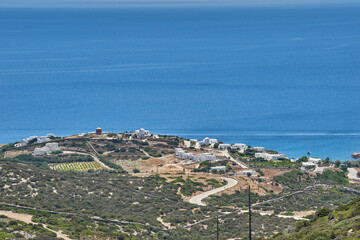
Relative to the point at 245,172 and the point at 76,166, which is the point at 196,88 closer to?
the point at 76,166

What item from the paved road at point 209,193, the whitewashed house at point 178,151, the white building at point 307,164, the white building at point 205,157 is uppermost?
the whitewashed house at point 178,151

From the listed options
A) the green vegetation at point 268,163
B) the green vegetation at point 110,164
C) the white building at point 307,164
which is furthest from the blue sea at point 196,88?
the green vegetation at point 110,164

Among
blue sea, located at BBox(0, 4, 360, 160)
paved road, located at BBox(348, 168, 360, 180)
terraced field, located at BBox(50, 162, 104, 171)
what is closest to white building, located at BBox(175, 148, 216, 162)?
terraced field, located at BBox(50, 162, 104, 171)

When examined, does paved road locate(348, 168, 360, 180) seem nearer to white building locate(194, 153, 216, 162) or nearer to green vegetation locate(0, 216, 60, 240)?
white building locate(194, 153, 216, 162)

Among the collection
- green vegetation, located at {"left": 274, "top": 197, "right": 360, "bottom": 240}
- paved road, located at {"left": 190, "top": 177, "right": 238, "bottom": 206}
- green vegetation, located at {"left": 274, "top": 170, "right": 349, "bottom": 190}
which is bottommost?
green vegetation, located at {"left": 274, "top": 197, "right": 360, "bottom": 240}

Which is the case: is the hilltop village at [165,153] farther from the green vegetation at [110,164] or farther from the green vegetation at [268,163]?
the green vegetation at [110,164]
